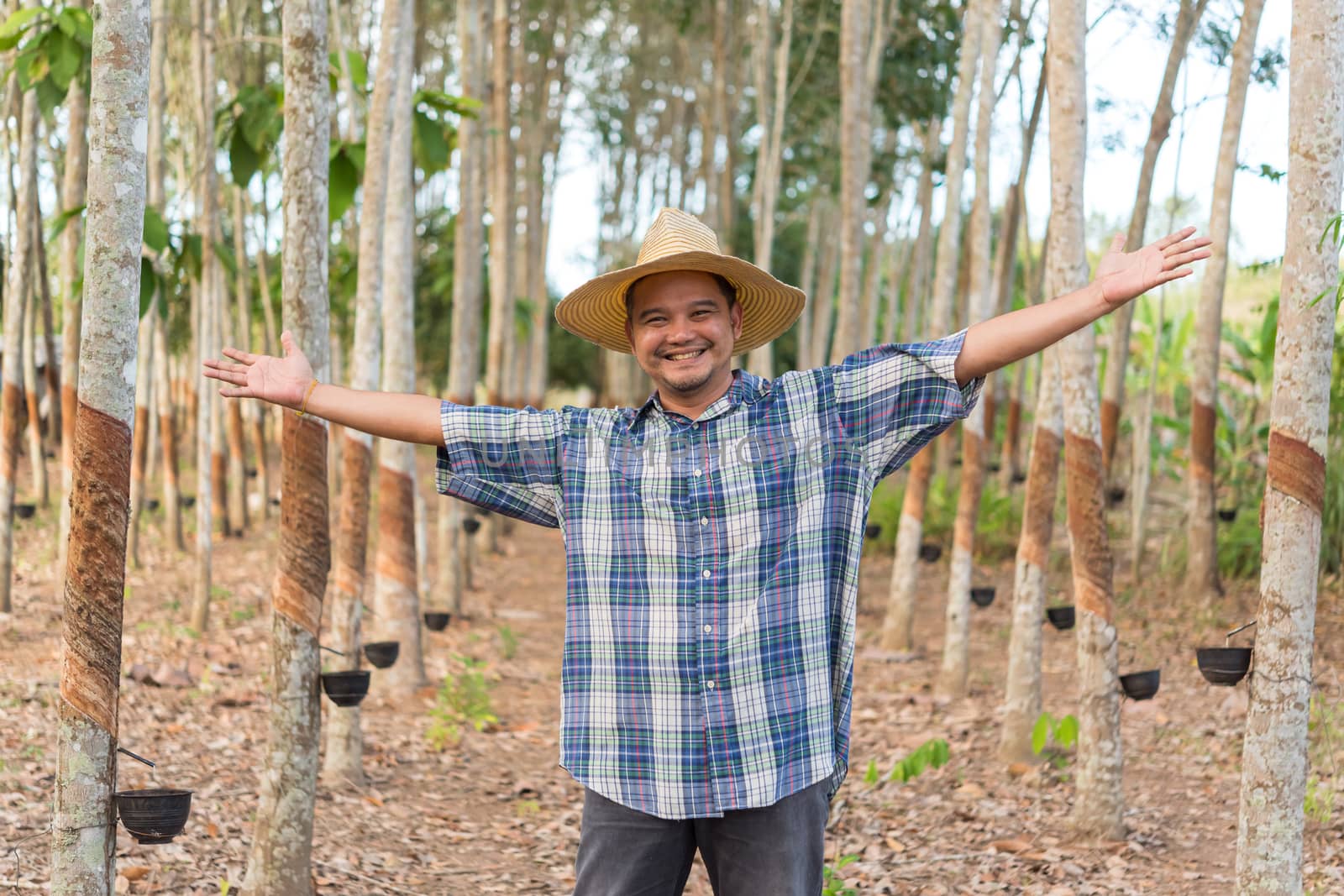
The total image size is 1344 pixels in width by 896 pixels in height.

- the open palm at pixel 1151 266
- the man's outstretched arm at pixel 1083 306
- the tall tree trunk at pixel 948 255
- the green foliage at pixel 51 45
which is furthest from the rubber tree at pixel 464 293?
the open palm at pixel 1151 266

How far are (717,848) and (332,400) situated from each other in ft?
3.71

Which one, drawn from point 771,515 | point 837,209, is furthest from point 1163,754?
point 837,209

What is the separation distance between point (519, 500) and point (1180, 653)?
22.9 ft

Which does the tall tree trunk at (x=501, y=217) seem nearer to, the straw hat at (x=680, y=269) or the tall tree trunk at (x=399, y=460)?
the tall tree trunk at (x=399, y=460)

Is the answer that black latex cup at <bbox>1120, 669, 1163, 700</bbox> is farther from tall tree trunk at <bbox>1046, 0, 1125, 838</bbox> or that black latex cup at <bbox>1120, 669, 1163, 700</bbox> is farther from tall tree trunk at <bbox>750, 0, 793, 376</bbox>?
tall tree trunk at <bbox>750, 0, 793, 376</bbox>

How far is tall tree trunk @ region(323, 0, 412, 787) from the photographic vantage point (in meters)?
5.64

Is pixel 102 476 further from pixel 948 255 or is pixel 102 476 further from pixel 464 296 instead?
pixel 464 296

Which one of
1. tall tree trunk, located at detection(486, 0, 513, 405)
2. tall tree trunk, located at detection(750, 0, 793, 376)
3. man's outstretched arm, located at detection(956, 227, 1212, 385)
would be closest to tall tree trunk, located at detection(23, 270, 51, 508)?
tall tree trunk, located at detection(486, 0, 513, 405)

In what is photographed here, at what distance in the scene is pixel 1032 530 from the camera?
5.88 metres

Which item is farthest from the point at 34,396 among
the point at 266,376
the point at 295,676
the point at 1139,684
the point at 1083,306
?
the point at 1083,306

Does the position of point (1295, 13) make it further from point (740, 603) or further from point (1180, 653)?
point (1180, 653)

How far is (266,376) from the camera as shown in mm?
2498

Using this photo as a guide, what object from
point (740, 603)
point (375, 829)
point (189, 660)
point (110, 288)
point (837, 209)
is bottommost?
point (375, 829)

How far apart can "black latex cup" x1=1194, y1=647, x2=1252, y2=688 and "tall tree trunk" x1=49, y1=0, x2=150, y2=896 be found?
10.2 feet
